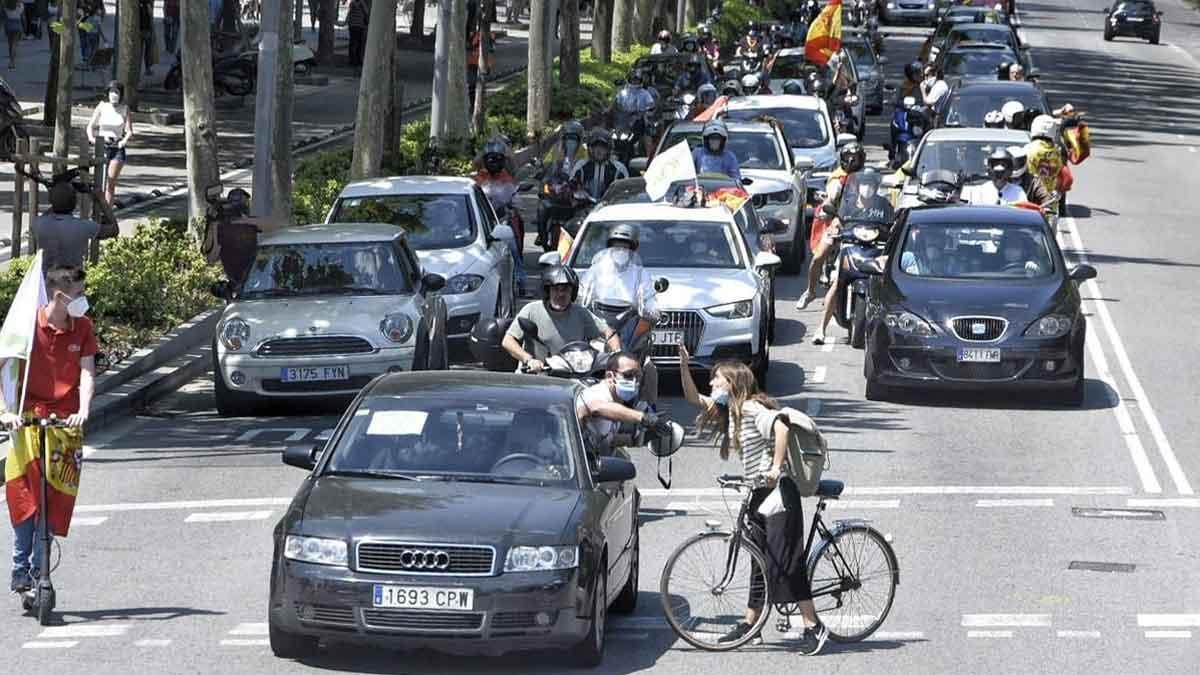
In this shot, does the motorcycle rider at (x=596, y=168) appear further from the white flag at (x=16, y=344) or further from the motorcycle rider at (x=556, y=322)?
the white flag at (x=16, y=344)

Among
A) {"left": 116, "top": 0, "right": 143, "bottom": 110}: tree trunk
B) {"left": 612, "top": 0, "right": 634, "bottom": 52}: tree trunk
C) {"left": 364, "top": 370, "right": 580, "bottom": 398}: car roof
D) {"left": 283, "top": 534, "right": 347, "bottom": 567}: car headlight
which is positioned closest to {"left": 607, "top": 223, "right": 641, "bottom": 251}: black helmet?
{"left": 364, "top": 370, "right": 580, "bottom": 398}: car roof

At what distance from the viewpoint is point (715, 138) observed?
30.0 metres

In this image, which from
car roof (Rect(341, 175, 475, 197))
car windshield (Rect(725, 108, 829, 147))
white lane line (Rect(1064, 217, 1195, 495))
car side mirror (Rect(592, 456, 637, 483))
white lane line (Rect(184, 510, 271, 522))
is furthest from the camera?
car windshield (Rect(725, 108, 829, 147))

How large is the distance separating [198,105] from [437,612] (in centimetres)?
1827

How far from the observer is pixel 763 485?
12.4 meters

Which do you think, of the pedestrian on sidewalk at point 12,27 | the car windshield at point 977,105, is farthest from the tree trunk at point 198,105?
the pedestrian on sidewalk at point 12,27

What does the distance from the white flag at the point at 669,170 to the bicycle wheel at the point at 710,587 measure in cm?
1310

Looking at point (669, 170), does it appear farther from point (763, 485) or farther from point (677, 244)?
point (763, 485)

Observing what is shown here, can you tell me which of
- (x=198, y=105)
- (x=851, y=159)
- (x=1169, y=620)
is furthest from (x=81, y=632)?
(x=198, y=105)

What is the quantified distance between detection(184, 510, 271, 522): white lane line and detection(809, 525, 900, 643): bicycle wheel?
16.0ft

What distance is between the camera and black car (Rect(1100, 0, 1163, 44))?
89.1m

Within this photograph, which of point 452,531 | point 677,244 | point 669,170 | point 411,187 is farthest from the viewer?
point 669,170

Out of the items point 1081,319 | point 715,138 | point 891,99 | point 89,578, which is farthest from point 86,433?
point 891,99

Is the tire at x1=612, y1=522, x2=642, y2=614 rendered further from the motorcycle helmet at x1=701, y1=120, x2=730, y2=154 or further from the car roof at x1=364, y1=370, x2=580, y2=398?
the motorcycle helmet at x1=701, y1=120, x2=730, y2=154
